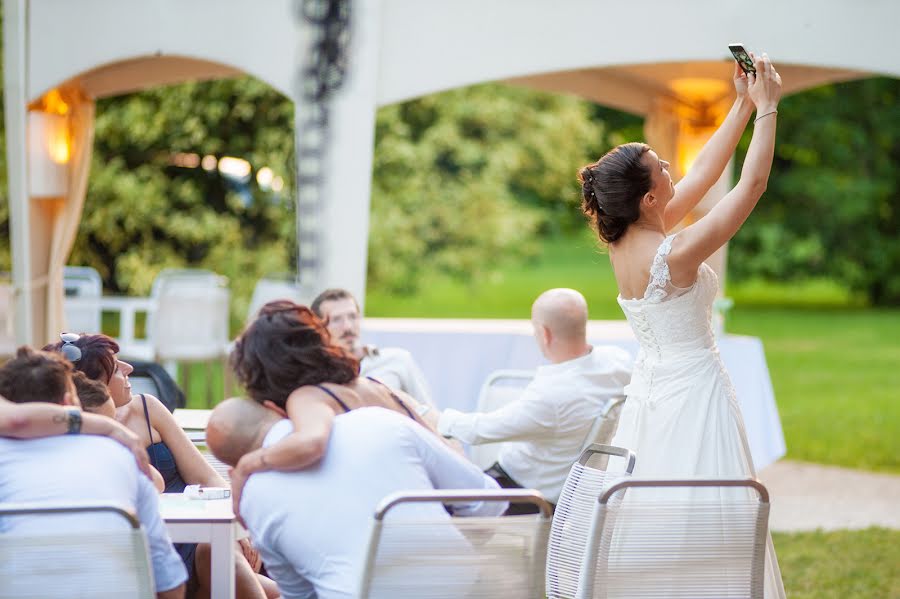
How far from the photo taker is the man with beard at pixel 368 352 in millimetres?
4988

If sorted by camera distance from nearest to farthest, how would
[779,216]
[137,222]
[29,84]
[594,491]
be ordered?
[594,491] → [29,84] → [137,222] → [779,216]

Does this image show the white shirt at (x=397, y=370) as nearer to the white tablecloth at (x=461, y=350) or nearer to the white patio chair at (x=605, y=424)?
the white patio chair at (x=605, y=424)

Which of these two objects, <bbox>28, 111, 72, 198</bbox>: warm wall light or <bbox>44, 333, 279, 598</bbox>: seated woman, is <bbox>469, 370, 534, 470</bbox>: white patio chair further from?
<bbox>28, 111, 72, 198</bbox>: warm wall light

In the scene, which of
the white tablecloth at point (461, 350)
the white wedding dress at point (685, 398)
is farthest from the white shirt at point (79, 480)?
the white tablecloth at point (461, 350)

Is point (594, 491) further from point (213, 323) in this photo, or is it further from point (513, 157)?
point (513, 157)

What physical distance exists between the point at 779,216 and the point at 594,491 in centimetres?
2198

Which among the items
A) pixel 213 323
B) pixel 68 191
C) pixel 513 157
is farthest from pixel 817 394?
pixel 68 191

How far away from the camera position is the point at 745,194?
9.94 feet

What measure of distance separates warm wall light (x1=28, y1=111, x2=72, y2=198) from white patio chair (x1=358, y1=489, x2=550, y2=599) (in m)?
6.00

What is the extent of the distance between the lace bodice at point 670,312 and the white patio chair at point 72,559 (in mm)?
1527

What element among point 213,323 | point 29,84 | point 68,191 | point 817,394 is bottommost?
point 817,394

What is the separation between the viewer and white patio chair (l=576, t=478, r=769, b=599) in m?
2.66

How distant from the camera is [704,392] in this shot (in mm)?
3326

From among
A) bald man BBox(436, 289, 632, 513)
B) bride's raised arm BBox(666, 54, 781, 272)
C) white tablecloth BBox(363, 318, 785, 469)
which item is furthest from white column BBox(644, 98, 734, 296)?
bride's raised arm BBox(666, 54, 781, 272)
